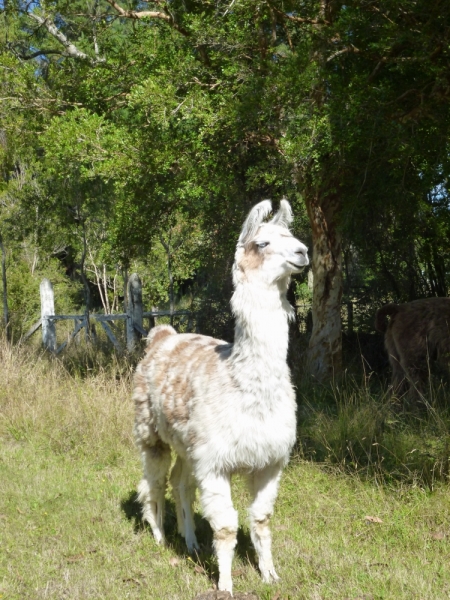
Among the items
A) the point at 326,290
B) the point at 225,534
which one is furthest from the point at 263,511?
the point at 326,290

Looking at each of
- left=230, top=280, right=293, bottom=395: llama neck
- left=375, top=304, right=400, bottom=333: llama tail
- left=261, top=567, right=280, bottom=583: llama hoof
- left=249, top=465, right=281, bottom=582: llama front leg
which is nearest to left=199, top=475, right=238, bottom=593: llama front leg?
left=249, top=465, right=281, bottom=582: llama front leg

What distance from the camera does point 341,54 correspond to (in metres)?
9.02

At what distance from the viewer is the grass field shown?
464cm

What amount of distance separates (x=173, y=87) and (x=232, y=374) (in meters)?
5.26

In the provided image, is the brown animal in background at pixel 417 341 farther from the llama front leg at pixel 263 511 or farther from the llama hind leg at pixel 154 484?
the llama front leg at pixel 263 511

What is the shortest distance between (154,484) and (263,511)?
130 centimetres

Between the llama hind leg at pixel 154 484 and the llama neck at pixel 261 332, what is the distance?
1474mm

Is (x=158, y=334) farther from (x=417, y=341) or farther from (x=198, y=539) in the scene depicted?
(x=417, y=341)

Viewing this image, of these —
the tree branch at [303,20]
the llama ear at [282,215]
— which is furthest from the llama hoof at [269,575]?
the tree branch at [303,20]

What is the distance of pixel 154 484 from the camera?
5.64m

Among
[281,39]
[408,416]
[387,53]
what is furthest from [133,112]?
[408,416]

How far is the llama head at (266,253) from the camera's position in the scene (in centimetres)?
441

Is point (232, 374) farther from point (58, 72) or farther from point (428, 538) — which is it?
point (58, 72)

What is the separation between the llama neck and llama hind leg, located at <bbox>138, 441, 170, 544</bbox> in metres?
1.47
